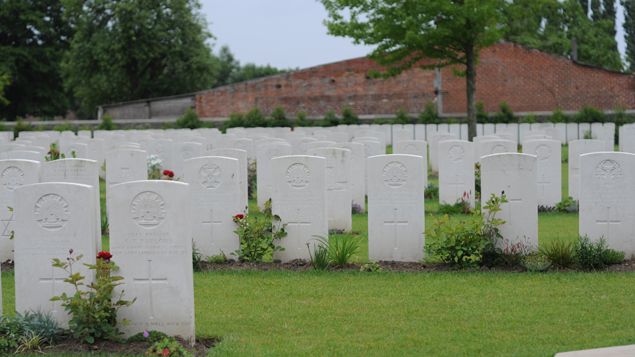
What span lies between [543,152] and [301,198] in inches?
240

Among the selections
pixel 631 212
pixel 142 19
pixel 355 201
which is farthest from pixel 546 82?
pixel 631 212

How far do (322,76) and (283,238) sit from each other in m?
32.5

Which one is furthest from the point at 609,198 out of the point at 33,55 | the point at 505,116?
the point at 33,55

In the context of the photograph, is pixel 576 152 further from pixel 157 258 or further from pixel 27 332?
pixel 27 332

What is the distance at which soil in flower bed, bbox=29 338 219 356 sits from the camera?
6930mm

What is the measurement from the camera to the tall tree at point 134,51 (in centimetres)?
5169

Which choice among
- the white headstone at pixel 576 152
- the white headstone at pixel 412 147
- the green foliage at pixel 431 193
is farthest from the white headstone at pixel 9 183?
the white headstone at pixel 576 152

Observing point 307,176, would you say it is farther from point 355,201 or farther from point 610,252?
point 355,201

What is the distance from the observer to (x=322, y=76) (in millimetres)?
42719

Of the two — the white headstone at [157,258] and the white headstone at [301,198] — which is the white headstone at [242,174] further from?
the white headstone at [157,258]

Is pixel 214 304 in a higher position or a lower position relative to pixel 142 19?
Answer: lower

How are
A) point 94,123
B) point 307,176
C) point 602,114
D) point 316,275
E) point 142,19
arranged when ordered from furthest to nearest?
point 142,19, point 94,123, point 602,114, point 307,176, point 316,275

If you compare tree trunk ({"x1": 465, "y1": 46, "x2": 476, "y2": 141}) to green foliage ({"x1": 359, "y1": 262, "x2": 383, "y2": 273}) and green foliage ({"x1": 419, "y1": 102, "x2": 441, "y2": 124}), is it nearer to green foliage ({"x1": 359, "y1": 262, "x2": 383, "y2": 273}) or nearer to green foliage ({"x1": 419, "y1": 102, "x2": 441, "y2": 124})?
green foliage ({"x1": 419, "y1": 102, "x2": 441, "y2": 124})

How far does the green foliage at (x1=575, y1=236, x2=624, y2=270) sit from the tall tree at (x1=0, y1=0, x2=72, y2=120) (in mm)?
46415
